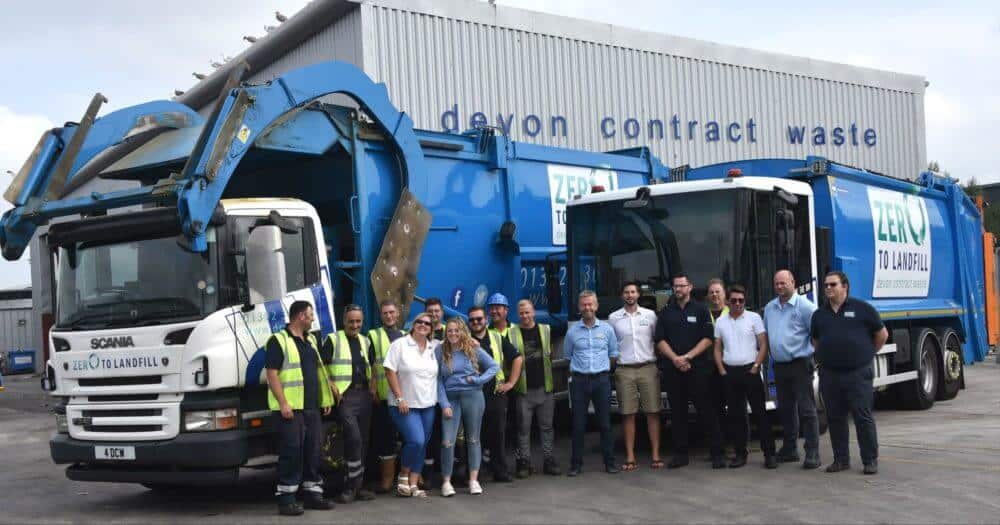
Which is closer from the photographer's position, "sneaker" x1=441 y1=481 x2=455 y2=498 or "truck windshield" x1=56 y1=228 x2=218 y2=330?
"truck windshield" x1=56 y1=228 x2=218 y2=330

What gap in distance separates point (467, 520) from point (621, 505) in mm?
1209

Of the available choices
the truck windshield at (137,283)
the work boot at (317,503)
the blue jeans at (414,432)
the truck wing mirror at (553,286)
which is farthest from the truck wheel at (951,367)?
the truck windshield at (137,283)

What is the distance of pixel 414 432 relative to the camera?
26.4 ft

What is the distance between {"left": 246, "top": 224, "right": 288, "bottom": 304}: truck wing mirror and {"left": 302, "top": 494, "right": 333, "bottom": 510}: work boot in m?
1.56

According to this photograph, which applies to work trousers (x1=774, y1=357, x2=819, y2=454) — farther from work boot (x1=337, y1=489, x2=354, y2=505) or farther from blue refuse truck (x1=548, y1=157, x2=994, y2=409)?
work boot (x1=337, y1=489, x2=354, y2=505)

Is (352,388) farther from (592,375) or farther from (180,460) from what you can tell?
(592,375)

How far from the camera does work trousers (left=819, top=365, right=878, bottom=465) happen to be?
8461mm

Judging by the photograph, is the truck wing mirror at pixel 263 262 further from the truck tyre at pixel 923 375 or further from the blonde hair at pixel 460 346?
the truck tyre at pixel 923 375

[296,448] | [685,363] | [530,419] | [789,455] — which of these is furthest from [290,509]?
[789,455]

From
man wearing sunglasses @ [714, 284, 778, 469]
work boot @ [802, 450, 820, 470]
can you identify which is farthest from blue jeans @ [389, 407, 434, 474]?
work boot @ [802, 450, 820, 470]

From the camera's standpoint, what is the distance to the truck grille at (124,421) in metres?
7.41

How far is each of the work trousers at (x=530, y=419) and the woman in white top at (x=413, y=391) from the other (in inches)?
42.9

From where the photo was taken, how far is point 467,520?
23.7 ft

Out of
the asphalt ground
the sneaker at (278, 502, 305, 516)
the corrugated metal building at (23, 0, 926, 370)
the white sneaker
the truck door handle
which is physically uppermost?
the corrugated metal building at (23, 0, 926, 370)
